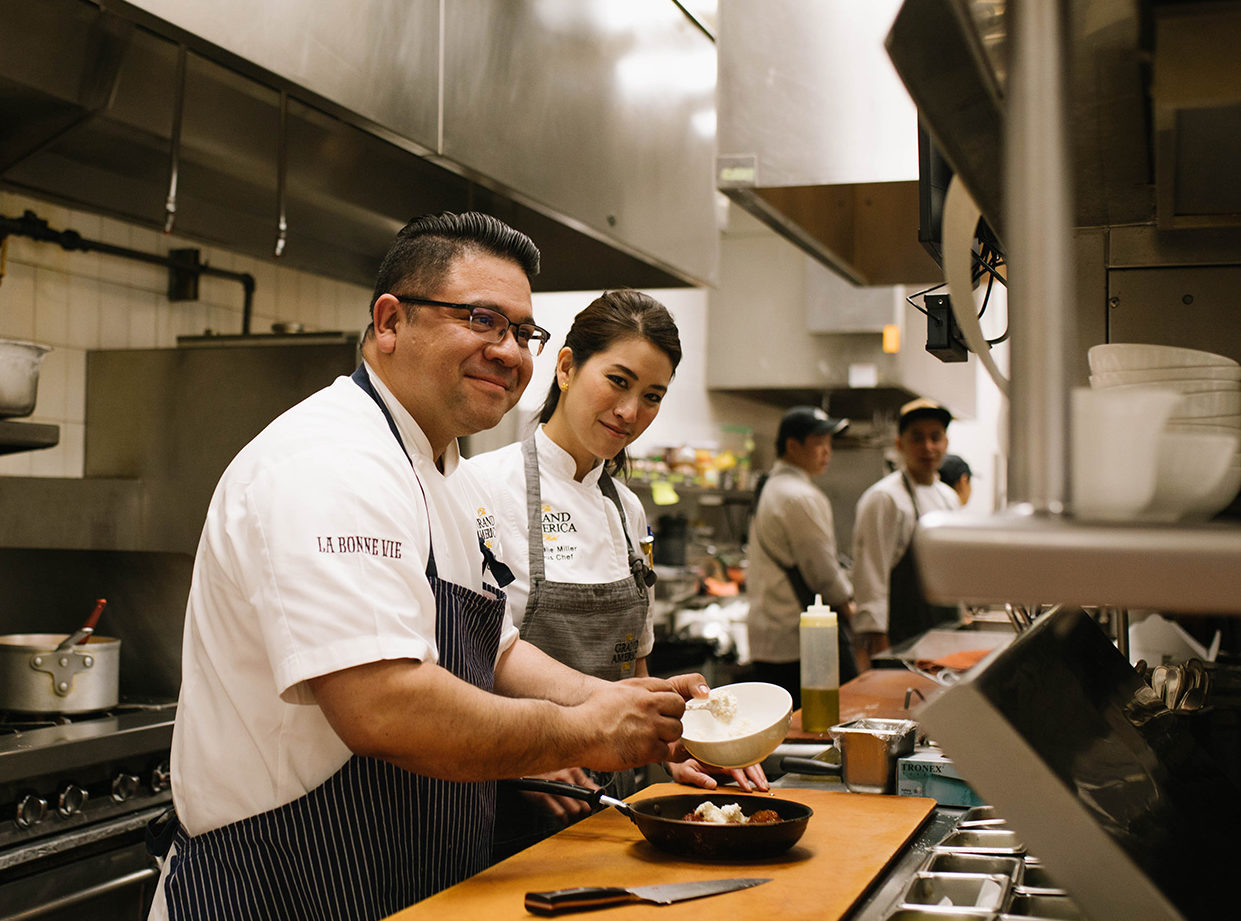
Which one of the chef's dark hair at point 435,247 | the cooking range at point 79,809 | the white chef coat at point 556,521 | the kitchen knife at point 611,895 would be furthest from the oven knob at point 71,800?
the kitchen knife at point 611,895

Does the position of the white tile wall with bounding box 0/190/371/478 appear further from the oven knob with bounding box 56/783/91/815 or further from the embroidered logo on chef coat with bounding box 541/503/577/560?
the embroidered logo on chef coat with bounding box 541/503/577/560

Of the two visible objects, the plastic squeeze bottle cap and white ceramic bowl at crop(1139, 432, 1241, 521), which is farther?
the plastic squeeze bottle cap

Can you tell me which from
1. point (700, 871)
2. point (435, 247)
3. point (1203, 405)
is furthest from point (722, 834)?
point (435, 247)

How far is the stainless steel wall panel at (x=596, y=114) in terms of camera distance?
2.89 metres

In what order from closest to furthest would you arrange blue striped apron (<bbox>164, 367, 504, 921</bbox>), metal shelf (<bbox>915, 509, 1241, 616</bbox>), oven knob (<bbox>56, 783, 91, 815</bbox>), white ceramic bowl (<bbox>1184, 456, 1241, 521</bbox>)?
metal shelf (<bbox>915, 509, 1241, 616</bbox>), white ceramic bowl (<bbox>1184, 456, 1241, 521</bbox>), blue striped apron (<bbox>164, 367, 504, 921</bbox>), oven knob (<bbox>56, 783, 91, 815</bbox>)

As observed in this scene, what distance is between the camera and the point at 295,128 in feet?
8.96

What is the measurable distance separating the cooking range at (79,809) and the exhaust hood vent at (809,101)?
1699mm

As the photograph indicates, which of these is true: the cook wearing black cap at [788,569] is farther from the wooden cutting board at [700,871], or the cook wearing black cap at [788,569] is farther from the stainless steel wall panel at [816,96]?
the wooden cutting board at [700,871]

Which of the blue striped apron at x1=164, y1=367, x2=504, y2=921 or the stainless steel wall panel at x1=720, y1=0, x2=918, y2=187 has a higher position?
the stainless steel wall panel at x1=720, y1=0, x2=918, y2=187

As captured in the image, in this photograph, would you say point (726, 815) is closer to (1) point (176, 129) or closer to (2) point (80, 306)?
(1) point (176, 129)

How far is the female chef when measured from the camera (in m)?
2.38

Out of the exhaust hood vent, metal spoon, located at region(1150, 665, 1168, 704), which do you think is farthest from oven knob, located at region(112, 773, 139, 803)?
metal spoon, located at region(1150, 665, 1168, 704)

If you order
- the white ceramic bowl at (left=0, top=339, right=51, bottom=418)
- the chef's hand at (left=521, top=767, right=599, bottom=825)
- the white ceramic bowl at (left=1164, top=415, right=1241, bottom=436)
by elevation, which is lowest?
the chef's hand at (left=521, top=767, right=599, bottom=825)

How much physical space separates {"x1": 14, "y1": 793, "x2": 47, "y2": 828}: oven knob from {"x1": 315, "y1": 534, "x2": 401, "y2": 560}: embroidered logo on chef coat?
3.69 ft
